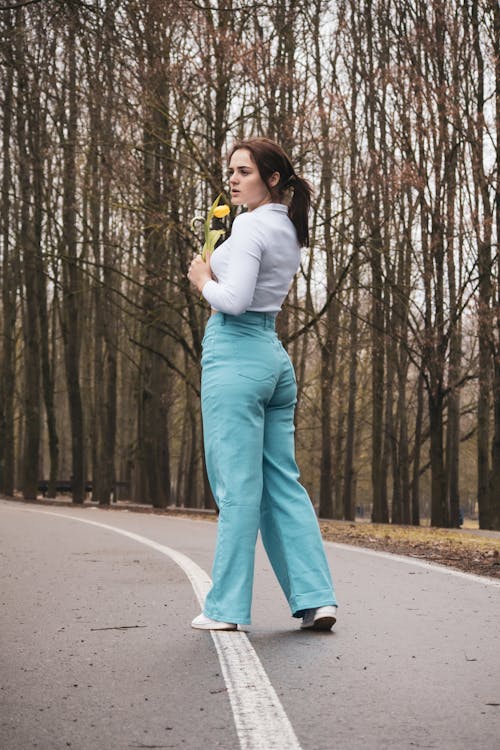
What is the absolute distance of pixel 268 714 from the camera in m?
3.40

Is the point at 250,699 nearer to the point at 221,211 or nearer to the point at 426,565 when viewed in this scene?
the point at 221,211

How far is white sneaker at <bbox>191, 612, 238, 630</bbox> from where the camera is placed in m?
4.91

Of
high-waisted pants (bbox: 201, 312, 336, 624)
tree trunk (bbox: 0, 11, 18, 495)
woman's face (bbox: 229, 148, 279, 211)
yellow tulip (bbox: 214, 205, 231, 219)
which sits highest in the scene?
tree trunk (bbox: 0, 11, 18, 495)

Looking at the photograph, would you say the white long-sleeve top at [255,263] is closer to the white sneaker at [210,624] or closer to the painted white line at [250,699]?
the white sneaker at [210,624]

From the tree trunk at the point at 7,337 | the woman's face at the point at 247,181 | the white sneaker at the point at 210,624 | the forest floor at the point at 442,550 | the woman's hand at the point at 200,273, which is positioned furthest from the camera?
the tree trunk at the point at 7,337

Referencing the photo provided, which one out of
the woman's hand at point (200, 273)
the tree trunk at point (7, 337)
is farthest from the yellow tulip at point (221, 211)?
the tree trunk at point (7, 337)

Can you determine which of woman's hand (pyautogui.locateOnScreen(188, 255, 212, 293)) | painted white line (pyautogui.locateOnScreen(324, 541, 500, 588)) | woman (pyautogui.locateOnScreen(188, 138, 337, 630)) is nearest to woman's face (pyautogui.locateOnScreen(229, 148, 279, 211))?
woman (pyautogui.locateOnScreen(188, 138, 337, 630))

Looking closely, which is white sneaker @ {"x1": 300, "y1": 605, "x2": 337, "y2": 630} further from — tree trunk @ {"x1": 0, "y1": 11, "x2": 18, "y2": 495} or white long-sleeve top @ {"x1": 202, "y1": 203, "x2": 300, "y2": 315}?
tree trunk @ {"x1": 0, "y1": 11, "x2": 18, "y2": 495}

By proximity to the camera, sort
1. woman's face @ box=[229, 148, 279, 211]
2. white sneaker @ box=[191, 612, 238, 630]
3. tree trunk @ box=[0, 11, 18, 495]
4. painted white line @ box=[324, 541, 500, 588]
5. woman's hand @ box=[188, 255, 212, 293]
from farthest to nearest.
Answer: tree trunk @ box=[0, 11, 18, 495], painted white line @ box=[324, 541, 500, 588], woman's face @ box=[229, 148, 279, 211], woman's hand @ box=[188, 255, 212, 293], white sneaker @ box=[191, 612, 238, 630]

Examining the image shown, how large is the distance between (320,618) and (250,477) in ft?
2.17

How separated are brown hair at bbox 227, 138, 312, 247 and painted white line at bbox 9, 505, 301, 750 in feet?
6.01

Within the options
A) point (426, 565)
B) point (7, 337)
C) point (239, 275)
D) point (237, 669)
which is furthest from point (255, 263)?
point (7, 337)

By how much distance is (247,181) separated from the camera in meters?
5.25

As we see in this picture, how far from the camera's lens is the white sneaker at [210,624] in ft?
16.1
